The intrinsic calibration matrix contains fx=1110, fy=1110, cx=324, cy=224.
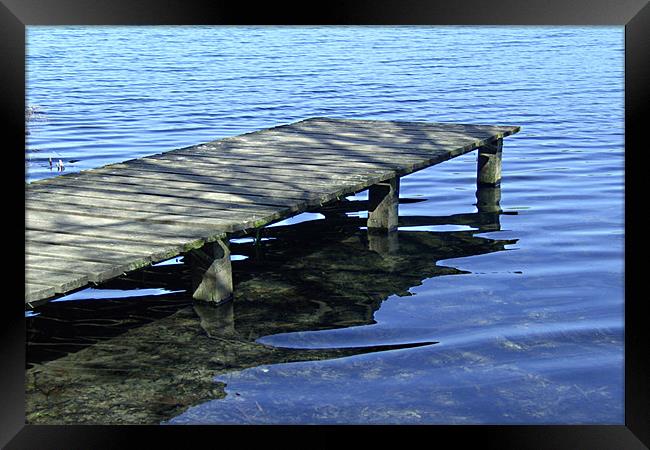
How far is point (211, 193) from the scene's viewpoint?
7.95 metres

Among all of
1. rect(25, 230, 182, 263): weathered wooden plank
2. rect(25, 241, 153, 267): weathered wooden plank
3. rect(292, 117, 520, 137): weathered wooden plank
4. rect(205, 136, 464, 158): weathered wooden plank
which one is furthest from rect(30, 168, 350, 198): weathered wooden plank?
rect(292, 117, 520, 137): weathered wooden plank

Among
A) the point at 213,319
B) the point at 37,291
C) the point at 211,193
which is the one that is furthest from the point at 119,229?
the point at 37,291

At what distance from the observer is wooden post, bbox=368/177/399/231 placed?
9.33 m

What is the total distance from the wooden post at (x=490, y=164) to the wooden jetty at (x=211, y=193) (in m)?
0.01

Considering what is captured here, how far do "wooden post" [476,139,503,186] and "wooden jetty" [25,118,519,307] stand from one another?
0.04ft

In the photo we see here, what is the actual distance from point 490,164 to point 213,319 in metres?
5.06

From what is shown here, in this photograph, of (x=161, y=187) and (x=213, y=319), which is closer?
(x=213, y=319)

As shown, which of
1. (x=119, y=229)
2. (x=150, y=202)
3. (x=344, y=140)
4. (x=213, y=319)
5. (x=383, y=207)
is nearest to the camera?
(x=119, y=229)

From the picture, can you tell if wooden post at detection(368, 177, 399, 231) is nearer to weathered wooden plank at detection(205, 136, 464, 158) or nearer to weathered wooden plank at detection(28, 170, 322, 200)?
weathered wooden plank at detection(205, 136, 464, 158)

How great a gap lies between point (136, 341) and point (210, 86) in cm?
1527

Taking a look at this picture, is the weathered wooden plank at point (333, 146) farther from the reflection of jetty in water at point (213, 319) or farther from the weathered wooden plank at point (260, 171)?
the weathered wooden plank at point (260, 171)

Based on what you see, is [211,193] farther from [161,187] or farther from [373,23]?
[373,23]

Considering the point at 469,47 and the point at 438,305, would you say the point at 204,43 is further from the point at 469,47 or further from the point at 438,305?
the point at 438,305

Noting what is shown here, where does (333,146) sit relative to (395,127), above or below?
below
